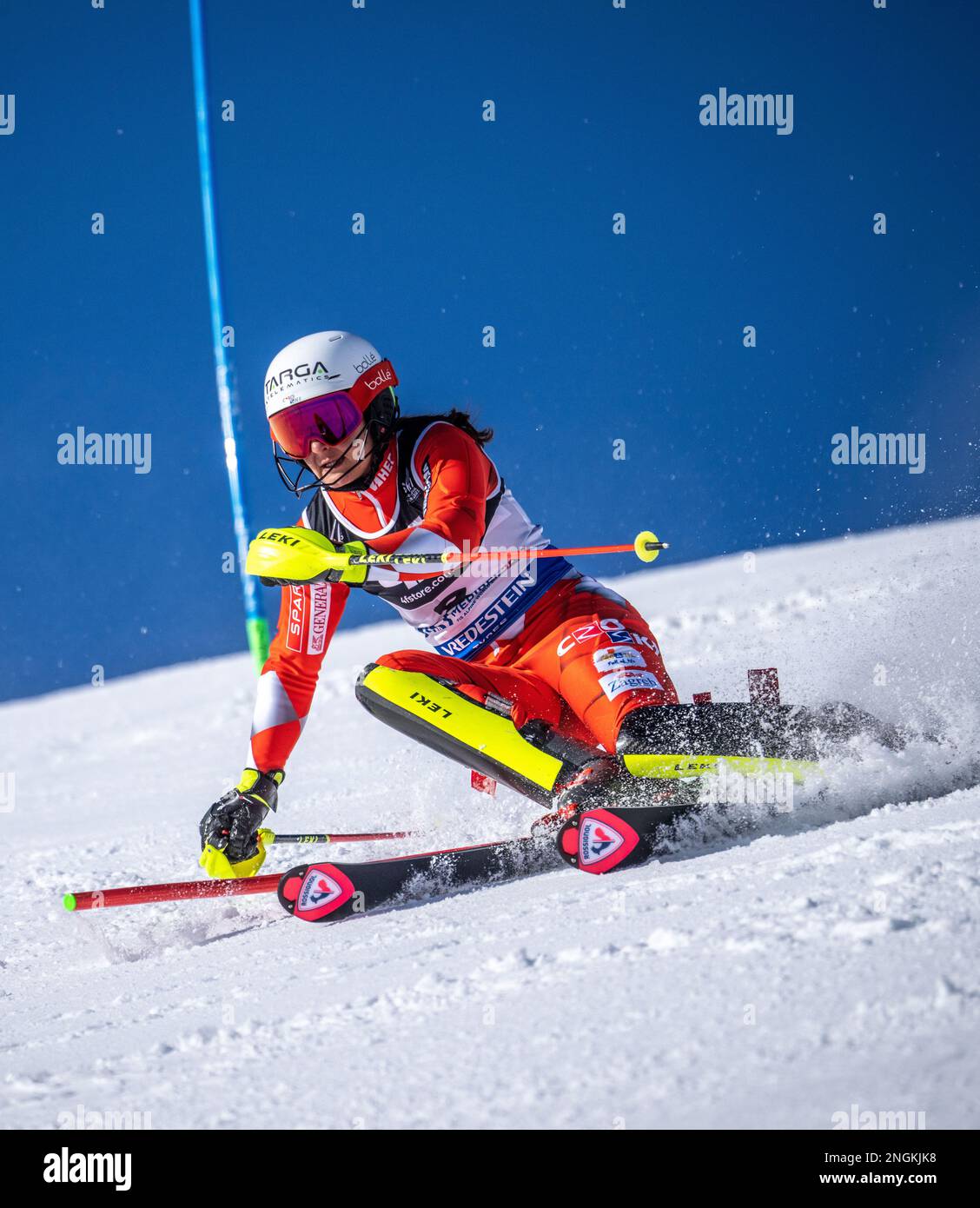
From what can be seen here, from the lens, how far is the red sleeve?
11.2 ft

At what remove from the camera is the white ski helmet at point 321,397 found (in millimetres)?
3668

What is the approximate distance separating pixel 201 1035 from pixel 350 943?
28.0 inches

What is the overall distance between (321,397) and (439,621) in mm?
915

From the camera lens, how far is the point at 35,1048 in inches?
96.2

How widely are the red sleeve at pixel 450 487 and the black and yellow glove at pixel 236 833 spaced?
0.95m

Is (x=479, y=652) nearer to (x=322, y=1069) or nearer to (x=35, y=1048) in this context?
(x=35, y=1048)

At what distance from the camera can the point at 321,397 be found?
366cm

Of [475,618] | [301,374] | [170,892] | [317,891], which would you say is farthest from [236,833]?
[301,374]

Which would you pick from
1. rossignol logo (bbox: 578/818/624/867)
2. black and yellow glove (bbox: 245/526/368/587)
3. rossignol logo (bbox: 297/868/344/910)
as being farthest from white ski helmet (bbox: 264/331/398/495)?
rossignol logo (bbox: 578/818/624/867)

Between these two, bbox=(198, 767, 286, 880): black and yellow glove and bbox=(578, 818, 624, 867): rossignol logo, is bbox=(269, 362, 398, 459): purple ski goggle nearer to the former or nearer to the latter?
bbox=(198, 767, 286, 880): black and yellow glove

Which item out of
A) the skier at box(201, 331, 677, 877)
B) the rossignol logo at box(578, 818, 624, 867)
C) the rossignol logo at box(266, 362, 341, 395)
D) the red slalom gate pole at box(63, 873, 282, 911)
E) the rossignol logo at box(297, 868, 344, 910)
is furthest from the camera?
the rossignol logo at box(266, 362, 341, 395)

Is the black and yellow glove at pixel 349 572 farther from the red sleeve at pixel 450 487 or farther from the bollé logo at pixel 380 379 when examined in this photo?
the bollé logo at pixel 380 379

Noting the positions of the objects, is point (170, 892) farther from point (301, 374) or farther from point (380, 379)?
point (380, 379)
